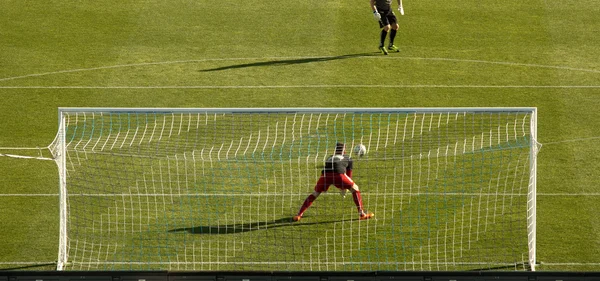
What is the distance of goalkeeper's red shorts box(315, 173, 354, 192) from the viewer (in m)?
18.0

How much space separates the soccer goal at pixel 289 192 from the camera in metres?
17.4

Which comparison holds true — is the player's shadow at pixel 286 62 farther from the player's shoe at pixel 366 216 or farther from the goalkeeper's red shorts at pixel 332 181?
the goalkeeper's red shorts at pixel 332 181

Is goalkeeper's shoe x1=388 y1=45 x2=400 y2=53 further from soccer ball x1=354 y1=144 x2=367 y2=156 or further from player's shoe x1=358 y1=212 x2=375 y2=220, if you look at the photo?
player's shoe x1=358 y1=212 x2=375 y2=220

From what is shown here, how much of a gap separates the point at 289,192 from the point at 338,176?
1.49m

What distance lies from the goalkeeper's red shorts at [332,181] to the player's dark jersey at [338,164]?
65 millimetres

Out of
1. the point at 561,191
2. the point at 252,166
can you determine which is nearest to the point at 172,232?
the point at 252,166

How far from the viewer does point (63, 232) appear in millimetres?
17125

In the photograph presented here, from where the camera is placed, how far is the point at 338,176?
18.0 metres

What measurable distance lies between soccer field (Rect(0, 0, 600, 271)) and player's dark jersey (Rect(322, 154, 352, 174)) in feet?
11.1

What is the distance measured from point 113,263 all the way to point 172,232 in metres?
1.19

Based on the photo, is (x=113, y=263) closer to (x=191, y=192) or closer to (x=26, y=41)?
(x=191, y=192)

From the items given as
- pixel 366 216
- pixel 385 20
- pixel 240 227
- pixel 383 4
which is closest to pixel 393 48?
pixel 385 20

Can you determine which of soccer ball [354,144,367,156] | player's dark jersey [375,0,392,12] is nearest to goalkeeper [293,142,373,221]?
soccer ball [354,144,367,156]

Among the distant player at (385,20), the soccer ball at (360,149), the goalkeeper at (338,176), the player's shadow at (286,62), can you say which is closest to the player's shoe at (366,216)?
the goalkeeper at (338,176)
